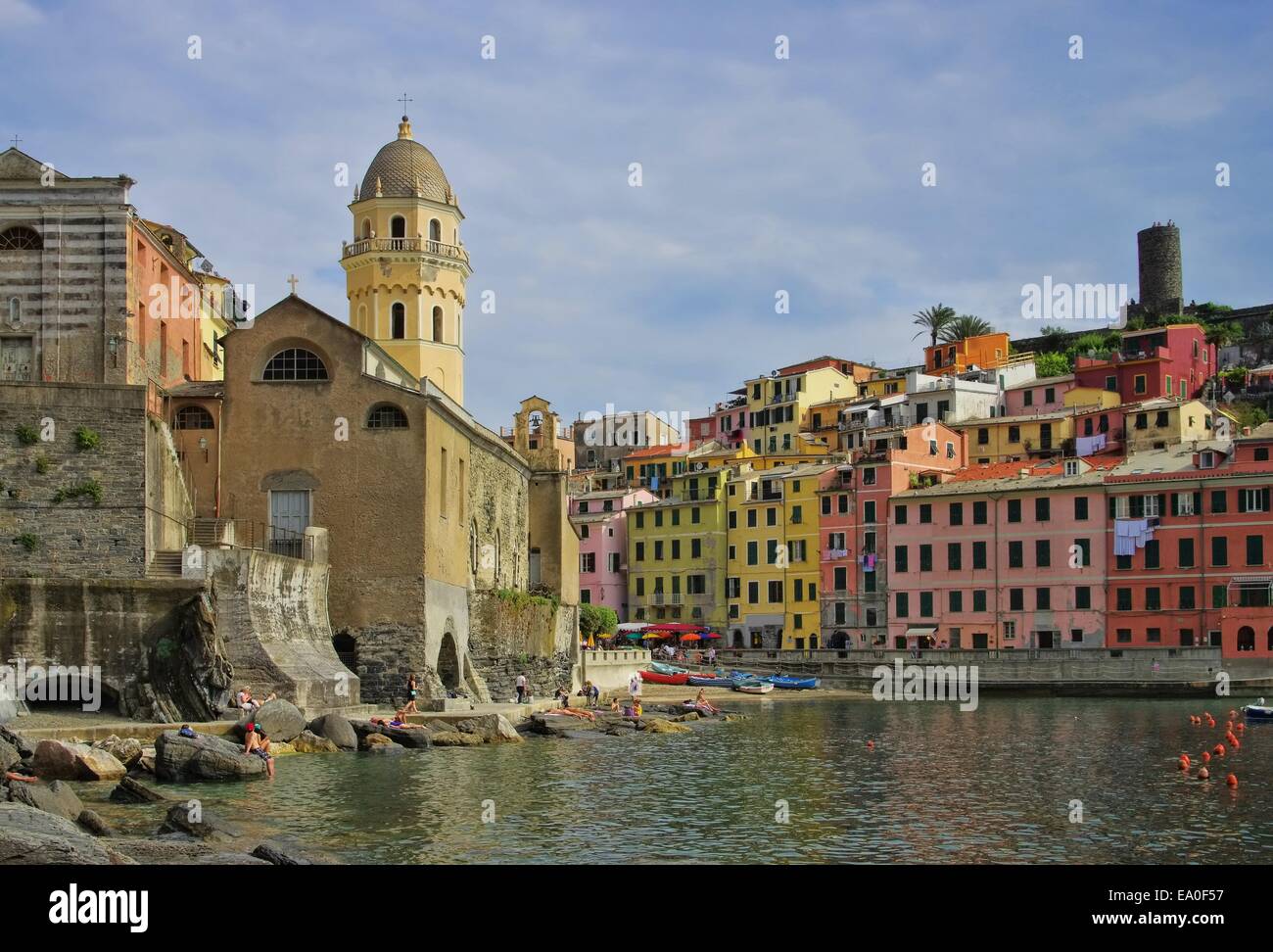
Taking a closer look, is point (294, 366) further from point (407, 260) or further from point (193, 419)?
point (407, 260)

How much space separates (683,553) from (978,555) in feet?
70.4

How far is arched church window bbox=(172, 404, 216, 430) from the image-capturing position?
47.4 metres

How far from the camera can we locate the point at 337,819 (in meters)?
25.1

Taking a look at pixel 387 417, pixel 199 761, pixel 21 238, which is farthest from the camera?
pixel 387 417

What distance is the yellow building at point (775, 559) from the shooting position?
286ft

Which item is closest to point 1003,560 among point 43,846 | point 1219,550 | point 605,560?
point 1219,550

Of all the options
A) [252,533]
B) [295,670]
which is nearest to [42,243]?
[252,533]

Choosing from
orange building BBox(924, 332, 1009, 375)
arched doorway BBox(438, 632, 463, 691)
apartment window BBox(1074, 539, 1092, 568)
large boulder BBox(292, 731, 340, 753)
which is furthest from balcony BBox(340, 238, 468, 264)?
orange building BBox(924, 332, 1009, 375)

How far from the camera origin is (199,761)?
99.6ft

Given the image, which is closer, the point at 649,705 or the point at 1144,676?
the point at 649,705

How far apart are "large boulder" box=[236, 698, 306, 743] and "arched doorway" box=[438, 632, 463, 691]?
45.0 ft
